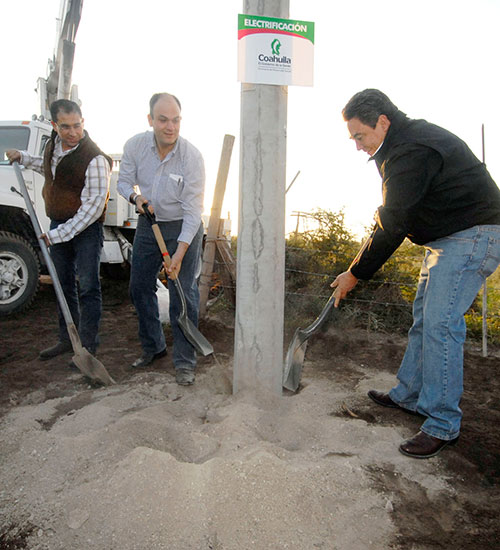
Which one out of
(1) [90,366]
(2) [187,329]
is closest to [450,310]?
(2) [187,329]

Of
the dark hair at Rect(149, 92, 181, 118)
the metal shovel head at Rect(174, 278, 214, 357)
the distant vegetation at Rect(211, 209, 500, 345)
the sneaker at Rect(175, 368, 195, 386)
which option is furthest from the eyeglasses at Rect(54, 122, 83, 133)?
the distant vegetation at Rect(211, 209, 500, 345)

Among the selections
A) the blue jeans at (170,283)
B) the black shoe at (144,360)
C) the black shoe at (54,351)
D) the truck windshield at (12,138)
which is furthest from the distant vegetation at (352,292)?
the truck windshield at (12,138)

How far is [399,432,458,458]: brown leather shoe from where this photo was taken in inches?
87.5

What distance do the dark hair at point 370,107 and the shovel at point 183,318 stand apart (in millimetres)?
1444

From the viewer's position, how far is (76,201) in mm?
3408

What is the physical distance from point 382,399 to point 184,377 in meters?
1.31

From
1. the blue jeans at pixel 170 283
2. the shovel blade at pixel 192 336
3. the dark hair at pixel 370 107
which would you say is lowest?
the shovel blade at pixel 192 336

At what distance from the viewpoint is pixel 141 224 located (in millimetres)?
3234

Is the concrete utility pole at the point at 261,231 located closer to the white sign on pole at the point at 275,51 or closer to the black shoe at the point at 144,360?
the white sign on pole at the point at 275,51

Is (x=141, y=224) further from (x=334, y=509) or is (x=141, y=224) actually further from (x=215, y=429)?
(x=334, y=509)

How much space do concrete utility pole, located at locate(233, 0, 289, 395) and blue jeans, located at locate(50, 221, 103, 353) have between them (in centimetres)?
138

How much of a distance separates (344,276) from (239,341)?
714 millimetres

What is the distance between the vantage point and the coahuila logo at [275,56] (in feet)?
7.89

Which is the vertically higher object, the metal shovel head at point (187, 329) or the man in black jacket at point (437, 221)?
the man in black jacket at point (437, 221)
